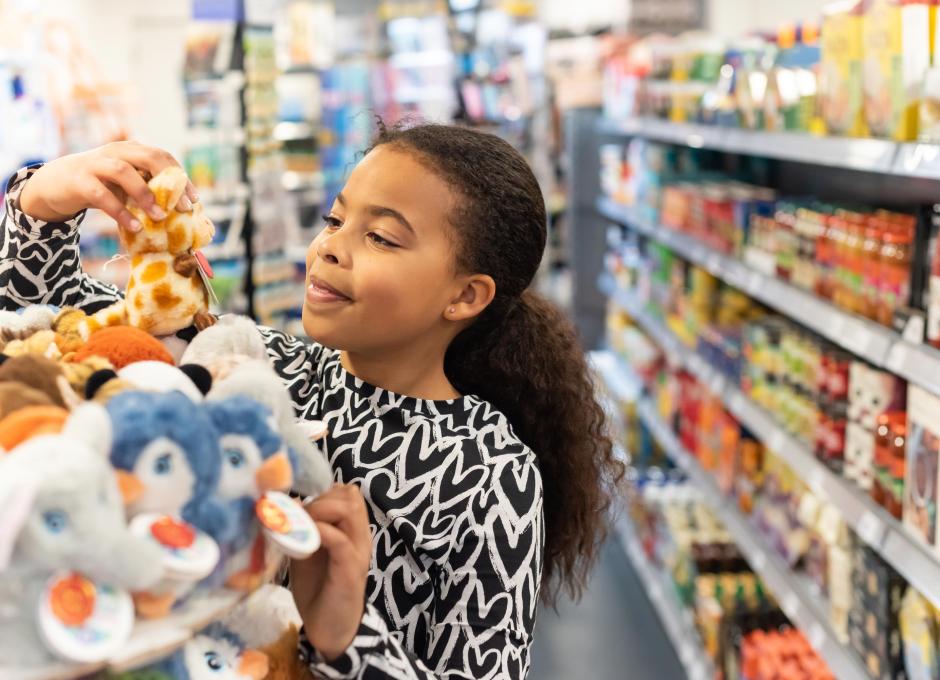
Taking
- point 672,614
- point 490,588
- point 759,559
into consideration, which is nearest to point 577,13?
point 672,614

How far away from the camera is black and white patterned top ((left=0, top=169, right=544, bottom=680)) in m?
1.12

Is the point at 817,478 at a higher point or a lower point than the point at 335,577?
lower

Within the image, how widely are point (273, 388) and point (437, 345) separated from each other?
48cm

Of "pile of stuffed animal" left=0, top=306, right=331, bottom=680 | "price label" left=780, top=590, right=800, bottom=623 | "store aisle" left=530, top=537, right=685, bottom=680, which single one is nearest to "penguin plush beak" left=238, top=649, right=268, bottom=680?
"pile of stuffed animal" left=0, top=306, right=331, bottom=680

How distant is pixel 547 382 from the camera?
1420 millimetres

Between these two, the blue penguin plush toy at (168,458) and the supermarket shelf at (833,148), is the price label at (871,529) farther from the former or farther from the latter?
the blue penguin plush toy at (168,458)

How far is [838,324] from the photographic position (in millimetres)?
2410

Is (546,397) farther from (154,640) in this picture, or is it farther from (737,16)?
(737,16)

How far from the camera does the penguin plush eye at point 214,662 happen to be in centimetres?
82

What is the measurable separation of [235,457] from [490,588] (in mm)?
414

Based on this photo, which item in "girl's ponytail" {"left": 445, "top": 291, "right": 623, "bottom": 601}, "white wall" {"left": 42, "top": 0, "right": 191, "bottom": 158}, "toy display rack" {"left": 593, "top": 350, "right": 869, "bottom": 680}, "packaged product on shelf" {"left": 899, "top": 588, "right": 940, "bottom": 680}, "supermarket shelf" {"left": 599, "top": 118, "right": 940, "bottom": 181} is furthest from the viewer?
"white wall" {"left": 42, "top": 0, "right": 191, "bottom": 158}

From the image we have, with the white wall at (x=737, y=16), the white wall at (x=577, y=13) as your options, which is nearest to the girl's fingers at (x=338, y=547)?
the white wall at (x=737, y=16)

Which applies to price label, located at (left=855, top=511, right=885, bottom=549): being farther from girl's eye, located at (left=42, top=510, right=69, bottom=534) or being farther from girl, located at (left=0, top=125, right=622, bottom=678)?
girl's eye, located at (left=42, top=510, right=69, bottom=534)

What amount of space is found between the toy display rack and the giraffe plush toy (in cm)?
70
